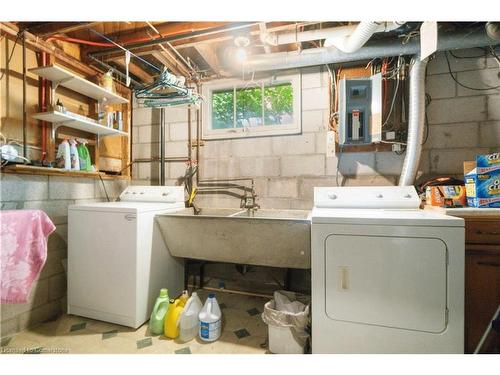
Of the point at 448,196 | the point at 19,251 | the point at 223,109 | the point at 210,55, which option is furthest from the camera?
the point at 223,109

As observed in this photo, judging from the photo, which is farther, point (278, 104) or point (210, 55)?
point (278, 104)

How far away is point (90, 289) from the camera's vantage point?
6.09 feet

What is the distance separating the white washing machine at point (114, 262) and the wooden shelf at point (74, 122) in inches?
29.5

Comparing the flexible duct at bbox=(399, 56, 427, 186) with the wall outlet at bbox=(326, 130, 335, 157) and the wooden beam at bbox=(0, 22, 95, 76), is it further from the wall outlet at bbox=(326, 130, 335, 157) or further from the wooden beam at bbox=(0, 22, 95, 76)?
the wooden beam at bbox=(0, 22, 95, 76)

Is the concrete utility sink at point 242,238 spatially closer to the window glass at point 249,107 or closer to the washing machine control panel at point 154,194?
the washing machine control panel at point 154,194

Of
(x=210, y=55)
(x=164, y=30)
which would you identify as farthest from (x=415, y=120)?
(x=164, y=30)

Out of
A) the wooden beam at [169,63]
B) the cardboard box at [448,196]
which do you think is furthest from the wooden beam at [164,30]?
the cardboard box at [448,196]

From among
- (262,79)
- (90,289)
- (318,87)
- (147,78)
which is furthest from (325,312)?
(147,78)

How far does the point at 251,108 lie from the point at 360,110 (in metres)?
1.13

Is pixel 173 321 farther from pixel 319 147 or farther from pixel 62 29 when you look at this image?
pixel 62 29

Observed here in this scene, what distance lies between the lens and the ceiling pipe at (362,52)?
5.90ft

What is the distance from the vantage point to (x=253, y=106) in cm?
260
